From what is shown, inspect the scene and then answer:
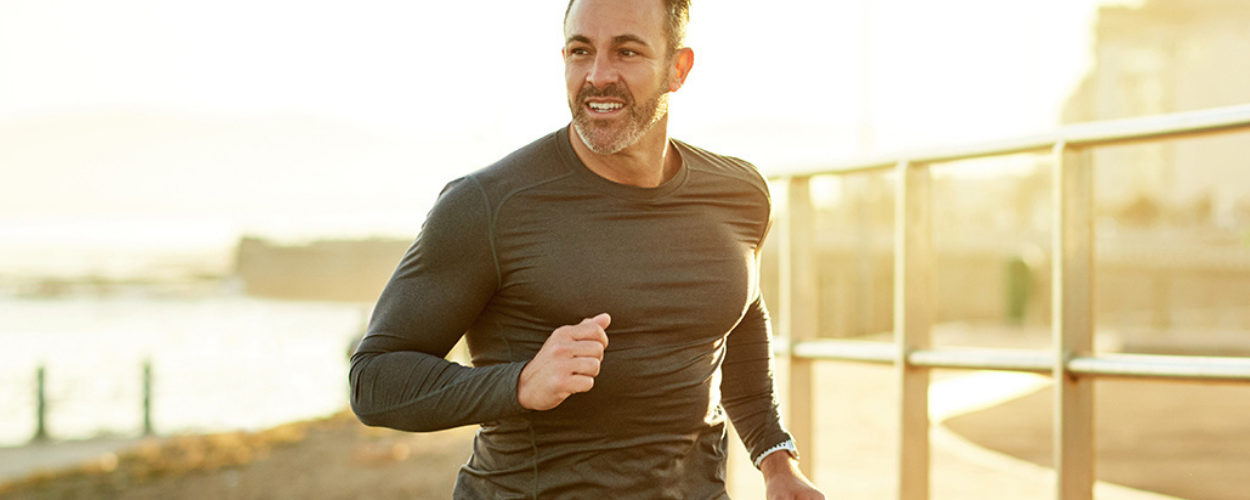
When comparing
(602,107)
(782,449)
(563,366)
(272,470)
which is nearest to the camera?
(563,366)

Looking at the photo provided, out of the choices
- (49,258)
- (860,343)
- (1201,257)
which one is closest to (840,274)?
(1201,257)

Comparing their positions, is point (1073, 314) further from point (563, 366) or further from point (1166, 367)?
point (563, 366)

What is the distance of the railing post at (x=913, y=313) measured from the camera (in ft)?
9.30

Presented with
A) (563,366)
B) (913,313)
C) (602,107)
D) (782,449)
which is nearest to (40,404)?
(913,313)

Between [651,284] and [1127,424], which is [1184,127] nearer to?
[651,284]

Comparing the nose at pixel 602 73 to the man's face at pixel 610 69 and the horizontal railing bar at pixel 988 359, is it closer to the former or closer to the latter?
the man's face at pixel 610 69

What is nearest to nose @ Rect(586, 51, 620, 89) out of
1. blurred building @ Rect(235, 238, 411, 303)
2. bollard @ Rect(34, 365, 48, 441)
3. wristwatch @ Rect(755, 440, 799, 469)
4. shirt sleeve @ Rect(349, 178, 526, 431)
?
shirt sleeve @ Rect(349, 178, 526, 431)

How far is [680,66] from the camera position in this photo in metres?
2.23

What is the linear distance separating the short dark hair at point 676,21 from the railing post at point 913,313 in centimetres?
88

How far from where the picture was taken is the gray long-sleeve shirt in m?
1.96

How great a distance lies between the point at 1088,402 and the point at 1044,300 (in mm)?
28102

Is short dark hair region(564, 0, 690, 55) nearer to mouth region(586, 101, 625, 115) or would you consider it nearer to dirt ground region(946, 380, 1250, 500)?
mouth region(586, 101, 625, 115)

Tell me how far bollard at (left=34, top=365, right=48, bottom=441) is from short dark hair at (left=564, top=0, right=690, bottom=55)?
12.7 metres

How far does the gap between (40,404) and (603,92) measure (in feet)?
43.1
